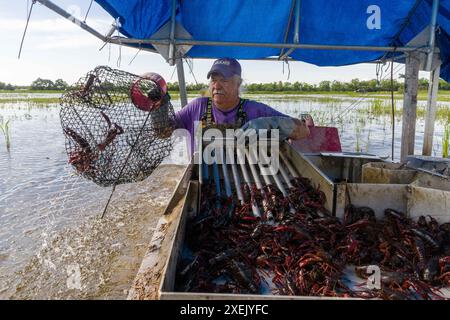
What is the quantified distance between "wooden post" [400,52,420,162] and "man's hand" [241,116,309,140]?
2302mm

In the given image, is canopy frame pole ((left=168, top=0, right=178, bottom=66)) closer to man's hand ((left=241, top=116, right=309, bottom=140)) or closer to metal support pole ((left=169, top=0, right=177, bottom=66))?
metal support pole ((left=169, top=0, right=177, bottom=66))

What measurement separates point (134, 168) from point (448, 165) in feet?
13.0

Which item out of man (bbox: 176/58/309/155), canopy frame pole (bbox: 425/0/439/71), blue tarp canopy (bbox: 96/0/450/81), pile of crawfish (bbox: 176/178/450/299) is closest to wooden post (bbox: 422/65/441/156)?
blue tarp canopy (bbox: 96/0/450/81)

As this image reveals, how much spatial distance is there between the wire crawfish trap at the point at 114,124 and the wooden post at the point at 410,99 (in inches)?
154

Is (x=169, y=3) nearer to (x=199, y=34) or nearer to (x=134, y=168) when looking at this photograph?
(x=199, y=34)

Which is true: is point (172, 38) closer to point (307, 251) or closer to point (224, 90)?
point (224, 90)

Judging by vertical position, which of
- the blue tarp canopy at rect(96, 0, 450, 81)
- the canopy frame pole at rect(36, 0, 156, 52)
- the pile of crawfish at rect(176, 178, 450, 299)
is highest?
the blue tarp canopy at rect(96, 0, 450, 81)

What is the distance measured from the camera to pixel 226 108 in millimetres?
4695

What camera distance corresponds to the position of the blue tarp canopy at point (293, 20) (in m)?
4.86

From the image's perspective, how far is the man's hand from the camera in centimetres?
381

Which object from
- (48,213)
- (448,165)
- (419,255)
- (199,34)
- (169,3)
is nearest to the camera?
(419,255)

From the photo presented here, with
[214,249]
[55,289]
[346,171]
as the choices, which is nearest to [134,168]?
[214,249]

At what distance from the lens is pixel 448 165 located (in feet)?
14.8

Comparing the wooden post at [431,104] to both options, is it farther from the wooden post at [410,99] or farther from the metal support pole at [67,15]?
the metal support pole at [67,15]
